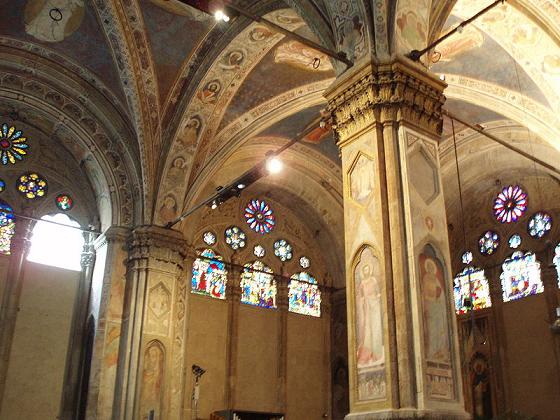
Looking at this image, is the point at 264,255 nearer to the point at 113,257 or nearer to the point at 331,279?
the point at 331,279

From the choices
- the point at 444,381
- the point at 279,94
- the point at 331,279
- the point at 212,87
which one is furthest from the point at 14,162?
the point at 444,381

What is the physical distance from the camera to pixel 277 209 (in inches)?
763

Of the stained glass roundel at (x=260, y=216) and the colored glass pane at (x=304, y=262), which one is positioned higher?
the stained glass roundel at (x=260, y=216)

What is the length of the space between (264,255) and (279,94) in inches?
232

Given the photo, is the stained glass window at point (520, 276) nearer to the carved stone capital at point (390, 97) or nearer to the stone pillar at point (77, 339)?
the carved stone capital at point (390, 97)

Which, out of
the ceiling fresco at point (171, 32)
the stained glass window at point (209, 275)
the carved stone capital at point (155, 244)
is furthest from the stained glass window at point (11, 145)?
the stained glass window at point (209, 275)

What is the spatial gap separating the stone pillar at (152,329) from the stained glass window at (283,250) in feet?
18.0

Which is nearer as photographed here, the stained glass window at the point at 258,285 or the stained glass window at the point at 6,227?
the stained glass window at the point at 6,227

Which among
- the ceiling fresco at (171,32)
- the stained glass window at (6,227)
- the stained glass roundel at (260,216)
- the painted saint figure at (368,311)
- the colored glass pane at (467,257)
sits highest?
the ceiling fresco at (171,32)

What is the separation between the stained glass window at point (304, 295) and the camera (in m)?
Result: 18.8

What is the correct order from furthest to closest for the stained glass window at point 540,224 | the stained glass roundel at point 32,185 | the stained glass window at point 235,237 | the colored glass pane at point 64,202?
the stained glass window at point 235,237
the stained glass window at point 540,224
the colored glass pane at point 64,202
the stained glass roundel at point 32,185

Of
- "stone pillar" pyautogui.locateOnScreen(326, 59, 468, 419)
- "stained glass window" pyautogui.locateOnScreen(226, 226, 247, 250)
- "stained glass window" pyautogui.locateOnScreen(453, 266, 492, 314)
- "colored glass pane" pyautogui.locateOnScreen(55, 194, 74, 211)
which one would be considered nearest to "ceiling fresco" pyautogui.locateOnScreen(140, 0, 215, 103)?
"colored glass pane" pyautogui.locateOnScreen(55, 194, 74, 211)

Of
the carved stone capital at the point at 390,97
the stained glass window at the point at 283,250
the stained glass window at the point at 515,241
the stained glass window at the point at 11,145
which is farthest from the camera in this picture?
the stained glass window at the point at 283,250

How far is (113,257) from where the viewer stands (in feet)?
43.9
